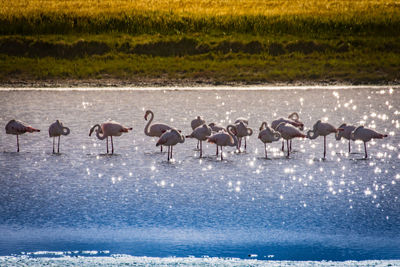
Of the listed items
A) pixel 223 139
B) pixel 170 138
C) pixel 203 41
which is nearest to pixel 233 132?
pixel 223 139

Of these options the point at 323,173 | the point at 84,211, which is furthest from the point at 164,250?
the point at 323,173

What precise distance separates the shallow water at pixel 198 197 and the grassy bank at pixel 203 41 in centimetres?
839

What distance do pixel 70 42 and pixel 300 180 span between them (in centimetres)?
1870

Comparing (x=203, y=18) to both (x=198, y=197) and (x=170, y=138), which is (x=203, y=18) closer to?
(x=170, y=138)

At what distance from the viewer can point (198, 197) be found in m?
8.00

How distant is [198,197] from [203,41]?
18566 millimetres

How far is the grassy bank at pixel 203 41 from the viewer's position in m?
22.0

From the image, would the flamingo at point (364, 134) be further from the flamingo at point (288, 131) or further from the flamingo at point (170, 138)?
the flamingo at point (170, 138)

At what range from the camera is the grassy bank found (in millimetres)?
21984

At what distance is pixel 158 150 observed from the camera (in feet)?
35.4

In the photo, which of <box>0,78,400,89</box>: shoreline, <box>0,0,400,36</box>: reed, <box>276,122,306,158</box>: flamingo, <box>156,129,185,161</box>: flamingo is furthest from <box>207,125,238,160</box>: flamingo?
<box>0,0,400,36</box>: reed

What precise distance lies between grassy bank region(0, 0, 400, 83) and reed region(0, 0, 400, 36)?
0.13 feet

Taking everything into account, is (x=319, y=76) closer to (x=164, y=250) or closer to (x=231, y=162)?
(x=231, y=162)

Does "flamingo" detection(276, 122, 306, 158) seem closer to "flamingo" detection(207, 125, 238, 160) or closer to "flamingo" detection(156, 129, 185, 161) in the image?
"flamingo" detection(207, 125, 238, 160)
